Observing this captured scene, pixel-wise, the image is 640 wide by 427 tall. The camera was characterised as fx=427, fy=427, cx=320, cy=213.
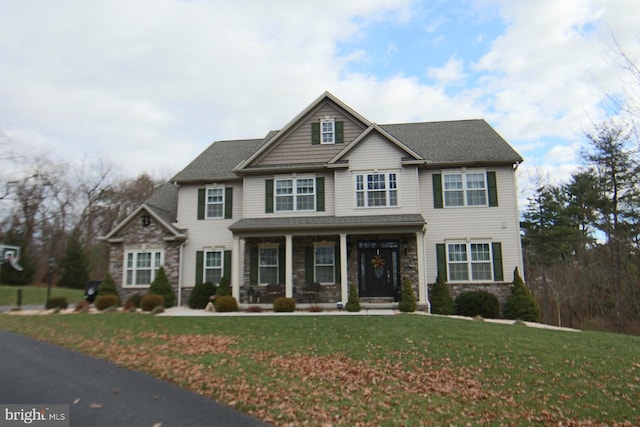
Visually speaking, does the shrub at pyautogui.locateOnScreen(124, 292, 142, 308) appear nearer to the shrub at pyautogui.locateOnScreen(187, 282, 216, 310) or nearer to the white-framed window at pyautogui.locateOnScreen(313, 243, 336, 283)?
the shrub at pyautogui.locateOnScreen(187, 282, 216, 310)

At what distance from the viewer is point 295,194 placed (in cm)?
1841

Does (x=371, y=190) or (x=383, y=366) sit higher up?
(x=371, y=190)

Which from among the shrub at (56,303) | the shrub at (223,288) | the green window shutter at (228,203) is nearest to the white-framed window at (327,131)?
the green window shutter at (228,203)

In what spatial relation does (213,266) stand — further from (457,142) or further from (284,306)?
(457,142)

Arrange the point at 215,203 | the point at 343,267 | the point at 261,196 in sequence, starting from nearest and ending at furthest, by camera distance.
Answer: the point at 343,267 → the point at 261,196 → the point at 215,203

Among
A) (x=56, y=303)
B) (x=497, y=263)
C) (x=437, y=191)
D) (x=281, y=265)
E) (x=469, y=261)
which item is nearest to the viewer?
(x=497, y=263)

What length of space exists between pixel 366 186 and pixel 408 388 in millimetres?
11275

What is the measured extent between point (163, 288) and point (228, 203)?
4.66m

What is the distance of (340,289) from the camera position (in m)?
17.8

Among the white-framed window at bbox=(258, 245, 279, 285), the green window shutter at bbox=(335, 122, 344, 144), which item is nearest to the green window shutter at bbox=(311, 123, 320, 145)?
Result: the green window shutter at bbox=(335, 122, 344, 144)

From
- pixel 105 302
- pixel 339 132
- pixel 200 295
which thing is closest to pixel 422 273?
pixel 339 132

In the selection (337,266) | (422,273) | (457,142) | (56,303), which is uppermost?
(457,142)

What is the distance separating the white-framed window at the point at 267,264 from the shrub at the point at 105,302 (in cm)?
601

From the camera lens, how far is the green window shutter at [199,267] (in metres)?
19.1
